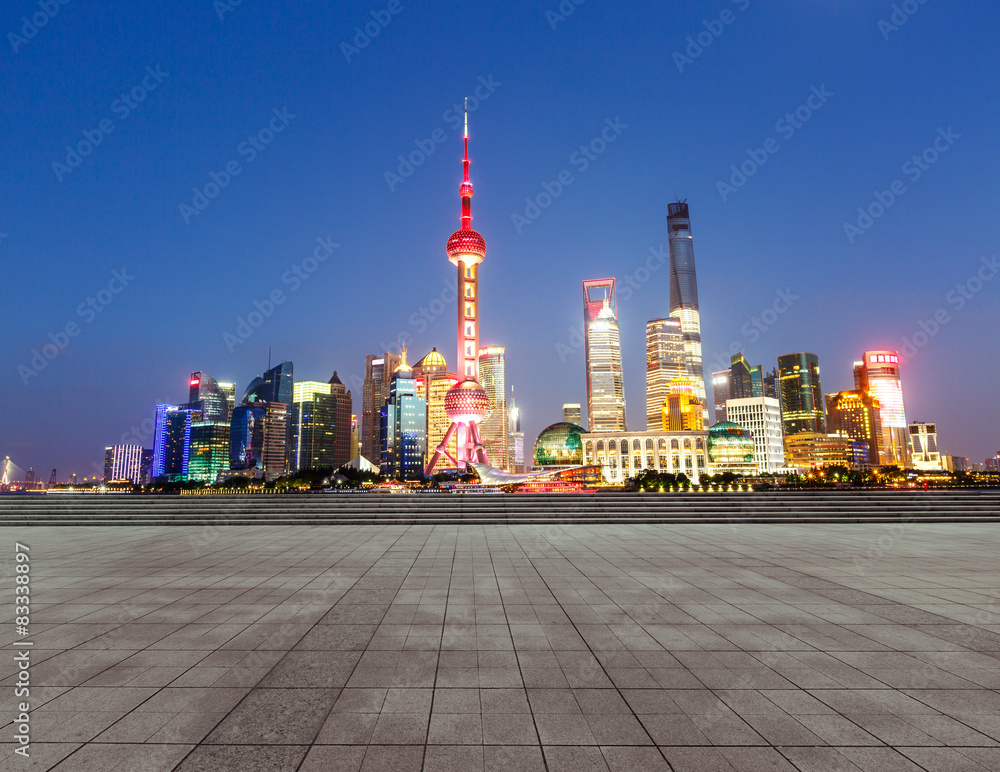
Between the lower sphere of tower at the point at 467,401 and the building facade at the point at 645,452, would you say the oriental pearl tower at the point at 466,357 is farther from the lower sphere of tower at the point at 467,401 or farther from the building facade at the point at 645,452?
the building facade at the point at 645,452

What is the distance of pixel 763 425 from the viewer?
594 feet

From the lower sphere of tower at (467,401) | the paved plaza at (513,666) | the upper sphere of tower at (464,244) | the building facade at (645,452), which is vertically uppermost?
the upper sphere of tower at (464,244)

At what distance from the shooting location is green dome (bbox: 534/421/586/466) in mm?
144000

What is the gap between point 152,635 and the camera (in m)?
7.58

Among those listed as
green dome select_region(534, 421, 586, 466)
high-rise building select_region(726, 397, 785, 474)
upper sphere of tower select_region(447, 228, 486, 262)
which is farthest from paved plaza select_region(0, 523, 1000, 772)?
high-rise building select_region(726, 397, 785, 474)

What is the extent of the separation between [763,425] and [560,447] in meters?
84.1

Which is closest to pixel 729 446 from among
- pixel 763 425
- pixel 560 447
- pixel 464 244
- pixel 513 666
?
pixel 560 447

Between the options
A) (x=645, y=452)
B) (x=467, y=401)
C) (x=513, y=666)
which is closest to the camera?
(x=513, y=666)

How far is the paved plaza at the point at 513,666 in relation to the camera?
Result: 4.49 meters

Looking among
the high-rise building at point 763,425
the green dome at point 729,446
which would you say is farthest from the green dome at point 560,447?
the high-rise building at point 763,425

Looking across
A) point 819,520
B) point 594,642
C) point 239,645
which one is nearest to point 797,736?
point 594,642

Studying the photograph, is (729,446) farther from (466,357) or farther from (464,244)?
(464,244)

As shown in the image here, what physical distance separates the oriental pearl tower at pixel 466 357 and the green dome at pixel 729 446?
6285 cm

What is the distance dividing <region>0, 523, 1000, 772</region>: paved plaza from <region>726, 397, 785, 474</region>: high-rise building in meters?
185
